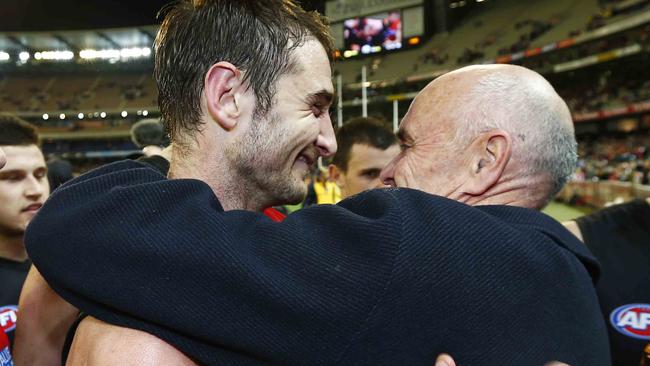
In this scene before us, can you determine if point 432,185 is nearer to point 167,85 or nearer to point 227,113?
point 227,113

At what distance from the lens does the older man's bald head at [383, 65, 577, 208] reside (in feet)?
4.09

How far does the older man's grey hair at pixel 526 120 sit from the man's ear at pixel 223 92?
1.81 feet

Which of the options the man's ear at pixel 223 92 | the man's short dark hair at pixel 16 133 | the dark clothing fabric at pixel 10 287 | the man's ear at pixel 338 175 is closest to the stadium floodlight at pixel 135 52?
the man's ear at pixel 338 175

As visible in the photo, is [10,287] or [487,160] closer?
[487,160]

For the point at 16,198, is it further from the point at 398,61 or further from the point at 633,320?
the point at 398,61

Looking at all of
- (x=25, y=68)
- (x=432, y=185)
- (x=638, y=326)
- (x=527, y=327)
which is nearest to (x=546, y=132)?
(x=432, y=185)

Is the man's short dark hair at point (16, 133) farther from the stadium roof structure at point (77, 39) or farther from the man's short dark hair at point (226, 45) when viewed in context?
the stadium roof structure at point (77, 39)

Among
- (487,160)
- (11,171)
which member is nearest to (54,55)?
(11,171)

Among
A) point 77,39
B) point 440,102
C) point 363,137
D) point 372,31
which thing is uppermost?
point 77,39

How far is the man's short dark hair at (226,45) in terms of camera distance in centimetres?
129

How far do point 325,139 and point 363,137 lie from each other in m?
2.26

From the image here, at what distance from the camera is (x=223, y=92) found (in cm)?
128

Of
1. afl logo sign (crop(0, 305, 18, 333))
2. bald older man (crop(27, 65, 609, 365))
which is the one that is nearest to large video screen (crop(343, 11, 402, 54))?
afl logo sign (crop(0, 305, 18, 333))

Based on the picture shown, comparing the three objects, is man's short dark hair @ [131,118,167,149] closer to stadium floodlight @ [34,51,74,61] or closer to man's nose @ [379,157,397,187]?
man's nose @ [379,157,397,187]
